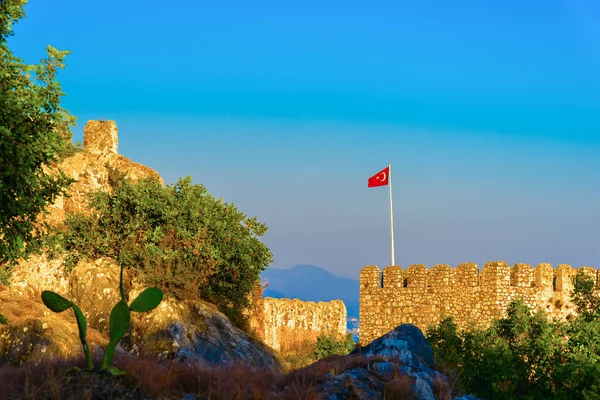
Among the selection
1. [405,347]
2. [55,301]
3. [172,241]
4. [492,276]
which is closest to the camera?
[55,301]

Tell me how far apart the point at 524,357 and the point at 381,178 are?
59.7 feet

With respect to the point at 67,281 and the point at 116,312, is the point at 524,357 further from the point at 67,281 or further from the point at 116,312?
the point at 67,281

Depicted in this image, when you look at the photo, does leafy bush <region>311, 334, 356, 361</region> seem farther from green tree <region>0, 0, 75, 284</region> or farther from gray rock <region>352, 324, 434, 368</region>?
gray rock <region>352, 324, 434, 368</region>

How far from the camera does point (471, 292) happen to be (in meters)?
35.4

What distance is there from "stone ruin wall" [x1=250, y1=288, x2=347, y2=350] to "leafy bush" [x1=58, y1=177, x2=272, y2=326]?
21.7 ft

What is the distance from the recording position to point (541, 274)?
35.3m

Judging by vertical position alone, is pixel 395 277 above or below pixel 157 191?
below

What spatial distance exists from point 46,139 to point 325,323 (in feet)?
99.1

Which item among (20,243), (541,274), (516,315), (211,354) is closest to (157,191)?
(211,354)

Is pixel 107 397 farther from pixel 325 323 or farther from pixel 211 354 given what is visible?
pixel 325 323

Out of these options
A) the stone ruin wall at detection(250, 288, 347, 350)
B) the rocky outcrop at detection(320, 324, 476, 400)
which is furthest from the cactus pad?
the stone ruin wall at detection(250, 288, 347, 350)

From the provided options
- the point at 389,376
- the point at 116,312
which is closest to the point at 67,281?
the point at 116,312

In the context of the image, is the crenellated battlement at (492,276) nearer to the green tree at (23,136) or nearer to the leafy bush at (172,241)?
the leafy bush at (172,241)

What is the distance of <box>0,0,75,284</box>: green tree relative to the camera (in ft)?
62.6
